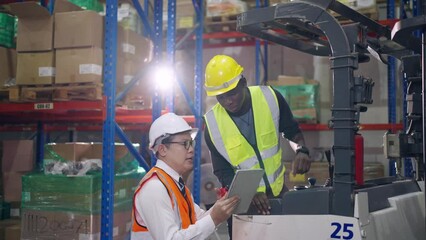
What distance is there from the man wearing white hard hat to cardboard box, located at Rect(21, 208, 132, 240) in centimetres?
209

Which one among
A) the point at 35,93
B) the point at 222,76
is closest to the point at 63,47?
the point at 35,93

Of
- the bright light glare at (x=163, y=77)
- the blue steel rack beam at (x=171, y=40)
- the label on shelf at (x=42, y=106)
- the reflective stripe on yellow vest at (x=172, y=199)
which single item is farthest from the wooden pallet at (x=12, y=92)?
the reflective stripe on yellow vest at (x=172, y=199)

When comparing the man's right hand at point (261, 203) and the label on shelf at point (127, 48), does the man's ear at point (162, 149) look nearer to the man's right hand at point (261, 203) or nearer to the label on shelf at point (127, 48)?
the man's right hand at point (261, 203)

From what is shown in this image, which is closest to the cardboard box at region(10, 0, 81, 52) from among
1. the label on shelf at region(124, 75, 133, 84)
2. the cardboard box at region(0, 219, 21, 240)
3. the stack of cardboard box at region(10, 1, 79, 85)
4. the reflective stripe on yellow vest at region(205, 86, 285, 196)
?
the stack of cardboard box at region(10, 1, 79, 85)

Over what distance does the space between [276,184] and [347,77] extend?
68.7 inches

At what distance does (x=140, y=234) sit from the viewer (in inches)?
120

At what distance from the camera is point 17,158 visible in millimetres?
6727

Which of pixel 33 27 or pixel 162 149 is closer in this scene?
pixel 162 149

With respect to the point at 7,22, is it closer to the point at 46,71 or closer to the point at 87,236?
the point at 46,71

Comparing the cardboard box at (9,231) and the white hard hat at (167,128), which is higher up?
the white hard hat at (167,128)

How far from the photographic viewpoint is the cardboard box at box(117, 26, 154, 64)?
5.62 metres

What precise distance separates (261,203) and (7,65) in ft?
13.7

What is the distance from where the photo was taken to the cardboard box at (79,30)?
16.8 feet

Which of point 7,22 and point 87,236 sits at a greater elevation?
point 7,22
